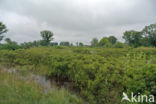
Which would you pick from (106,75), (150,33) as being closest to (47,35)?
(106,75)

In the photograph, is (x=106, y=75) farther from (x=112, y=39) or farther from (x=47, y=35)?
(x=112, y=39)

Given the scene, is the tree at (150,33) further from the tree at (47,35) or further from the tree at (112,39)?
the tree at (47,35)

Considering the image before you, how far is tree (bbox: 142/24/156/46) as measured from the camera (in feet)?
119

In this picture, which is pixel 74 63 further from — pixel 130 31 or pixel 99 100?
pixel 130 31

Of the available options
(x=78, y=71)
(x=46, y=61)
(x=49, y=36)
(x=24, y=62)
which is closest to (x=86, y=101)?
(x=78, y=71)

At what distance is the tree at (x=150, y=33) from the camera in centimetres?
3640

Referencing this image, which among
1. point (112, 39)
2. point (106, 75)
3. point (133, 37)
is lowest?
point (106, 75)

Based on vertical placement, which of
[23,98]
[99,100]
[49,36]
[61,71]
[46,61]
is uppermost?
[49,36]

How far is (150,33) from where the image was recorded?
38000mm

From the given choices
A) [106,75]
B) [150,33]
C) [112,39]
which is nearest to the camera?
[106,75]

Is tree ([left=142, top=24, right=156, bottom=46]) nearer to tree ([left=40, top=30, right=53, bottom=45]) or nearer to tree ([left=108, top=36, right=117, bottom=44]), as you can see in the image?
tree ([left=108, top=36, right=117, bottom=44])

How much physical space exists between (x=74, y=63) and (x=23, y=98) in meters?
2.20

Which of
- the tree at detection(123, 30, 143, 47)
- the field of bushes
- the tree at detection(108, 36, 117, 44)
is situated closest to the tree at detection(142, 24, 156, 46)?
the tree at detection(123, 30, 143, 47)

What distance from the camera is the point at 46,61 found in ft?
17.9
